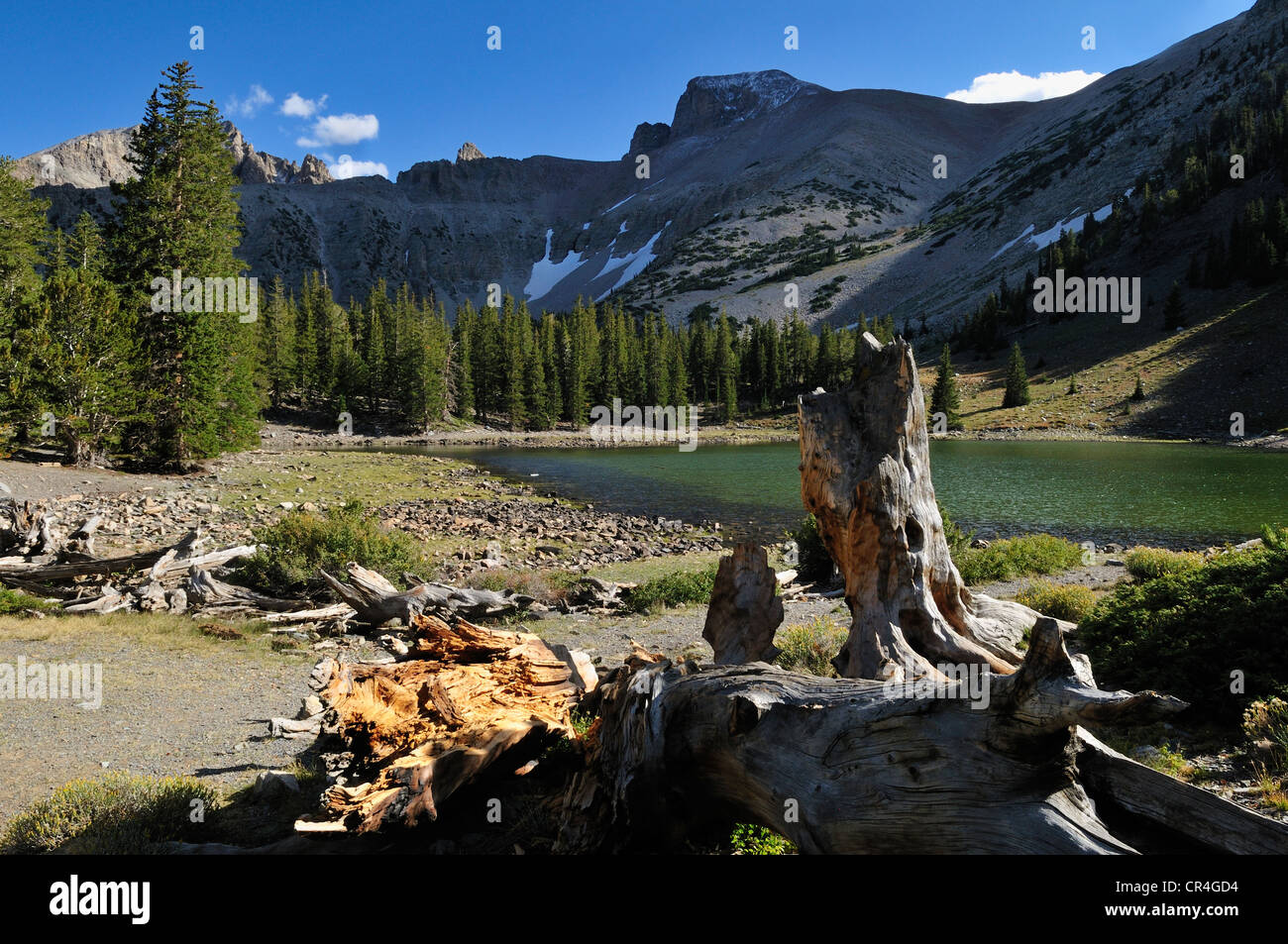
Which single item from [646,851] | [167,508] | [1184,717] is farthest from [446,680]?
[167,508]

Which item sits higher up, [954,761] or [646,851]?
[954,761]

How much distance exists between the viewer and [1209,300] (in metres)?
81.8

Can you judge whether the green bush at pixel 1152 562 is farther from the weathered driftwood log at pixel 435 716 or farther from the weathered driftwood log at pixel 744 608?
the weathered driftwood log at pixel 435 716

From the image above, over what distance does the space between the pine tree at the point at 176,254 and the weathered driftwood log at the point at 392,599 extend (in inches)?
874

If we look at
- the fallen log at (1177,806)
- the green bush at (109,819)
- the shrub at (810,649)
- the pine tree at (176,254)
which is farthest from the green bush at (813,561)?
the pine tree at (176,254)

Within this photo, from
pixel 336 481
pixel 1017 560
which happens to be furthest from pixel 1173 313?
pixel 336 481

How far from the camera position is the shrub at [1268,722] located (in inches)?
183

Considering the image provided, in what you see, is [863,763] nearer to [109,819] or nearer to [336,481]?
[109,819]

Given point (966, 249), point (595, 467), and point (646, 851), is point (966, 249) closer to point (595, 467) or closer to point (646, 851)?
point (595, 467)

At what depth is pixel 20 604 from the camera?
1089cm

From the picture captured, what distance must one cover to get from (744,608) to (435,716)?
3.28 metres

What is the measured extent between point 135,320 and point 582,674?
97.5ft
